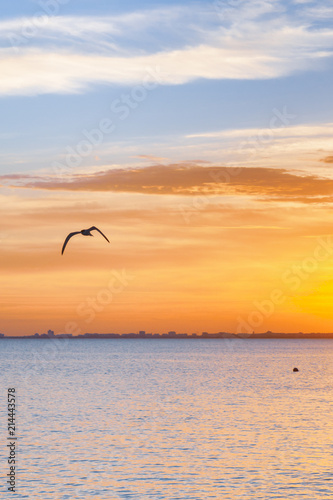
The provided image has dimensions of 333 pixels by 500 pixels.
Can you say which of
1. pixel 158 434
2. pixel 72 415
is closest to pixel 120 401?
pixel 72 415

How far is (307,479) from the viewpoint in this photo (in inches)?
1682

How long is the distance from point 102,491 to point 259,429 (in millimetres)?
25075

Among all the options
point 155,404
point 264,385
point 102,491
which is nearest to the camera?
point 102,491

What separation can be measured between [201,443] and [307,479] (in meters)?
13.3

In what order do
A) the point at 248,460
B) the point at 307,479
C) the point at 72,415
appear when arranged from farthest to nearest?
the point at 72,415, the point at 248,460, the point at 307,479

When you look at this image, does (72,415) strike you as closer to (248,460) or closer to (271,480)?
(248,460)

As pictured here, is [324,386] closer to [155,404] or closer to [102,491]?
[155,404]

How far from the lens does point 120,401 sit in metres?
87.1

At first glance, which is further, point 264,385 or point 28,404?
point 264,385

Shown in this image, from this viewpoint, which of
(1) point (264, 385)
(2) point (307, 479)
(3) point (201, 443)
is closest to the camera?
(2) point (307, 479)

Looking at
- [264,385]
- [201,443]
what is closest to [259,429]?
[201,443]

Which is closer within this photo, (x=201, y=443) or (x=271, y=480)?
(x=271, y=480)

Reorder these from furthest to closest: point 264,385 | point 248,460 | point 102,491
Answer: point 264,385 → point 248,460 → point 102,491

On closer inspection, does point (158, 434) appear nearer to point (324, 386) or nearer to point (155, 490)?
point (155, 490)
